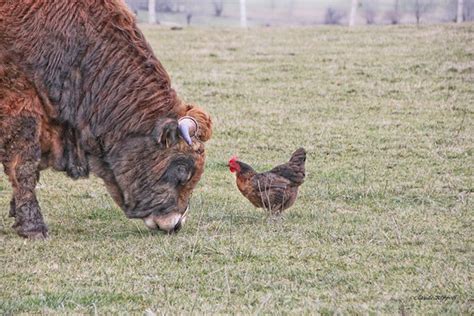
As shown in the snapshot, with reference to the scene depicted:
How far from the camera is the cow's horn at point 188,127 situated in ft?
26.4

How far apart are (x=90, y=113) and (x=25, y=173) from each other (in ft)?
2.36

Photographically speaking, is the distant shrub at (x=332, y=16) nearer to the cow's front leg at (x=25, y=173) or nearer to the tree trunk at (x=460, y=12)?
the tree trunk at (x=460, y=12)

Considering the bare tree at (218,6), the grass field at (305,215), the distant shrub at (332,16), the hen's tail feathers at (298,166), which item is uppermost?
the bare tree at (218,6)

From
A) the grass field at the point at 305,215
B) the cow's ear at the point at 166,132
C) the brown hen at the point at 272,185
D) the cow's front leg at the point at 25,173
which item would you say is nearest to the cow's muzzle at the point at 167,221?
the grass field at the point at 305,215

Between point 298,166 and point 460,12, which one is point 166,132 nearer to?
point 298,166

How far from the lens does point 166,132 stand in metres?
8.15

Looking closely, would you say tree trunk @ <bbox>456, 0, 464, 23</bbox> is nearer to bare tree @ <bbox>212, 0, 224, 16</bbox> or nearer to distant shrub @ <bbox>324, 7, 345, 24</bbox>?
distant shrub @ <bbox>324, 7, 345, 24</bbox>

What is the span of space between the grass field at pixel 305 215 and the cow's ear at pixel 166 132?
0.76m

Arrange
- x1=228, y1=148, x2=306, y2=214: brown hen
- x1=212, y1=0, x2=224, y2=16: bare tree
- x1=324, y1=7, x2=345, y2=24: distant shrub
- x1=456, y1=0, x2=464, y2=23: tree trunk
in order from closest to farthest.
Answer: x1=228, y1=148, x2=306, y2=214: brown hen → x1=456, y1=0, x2=464, y2=23: tree trunk → x1=212, y1=0, x2=224, y2=16: bare tree → x1=324, y1=7, x2=345, y2=24: distant shrub

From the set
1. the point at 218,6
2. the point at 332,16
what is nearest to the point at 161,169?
the point at 218,6

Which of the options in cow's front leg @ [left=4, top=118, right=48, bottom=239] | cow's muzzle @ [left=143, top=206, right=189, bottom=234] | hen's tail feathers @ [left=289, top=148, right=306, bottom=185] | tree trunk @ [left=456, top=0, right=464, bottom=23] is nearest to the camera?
cow's front leg @ [left=4, top=118, right=48, bottom=239]

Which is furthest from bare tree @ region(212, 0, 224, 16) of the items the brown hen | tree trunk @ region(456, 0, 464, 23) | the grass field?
the brown hen

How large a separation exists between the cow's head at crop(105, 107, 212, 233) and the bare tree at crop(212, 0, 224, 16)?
21.7 m

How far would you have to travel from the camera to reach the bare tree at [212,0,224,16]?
97.4ft
